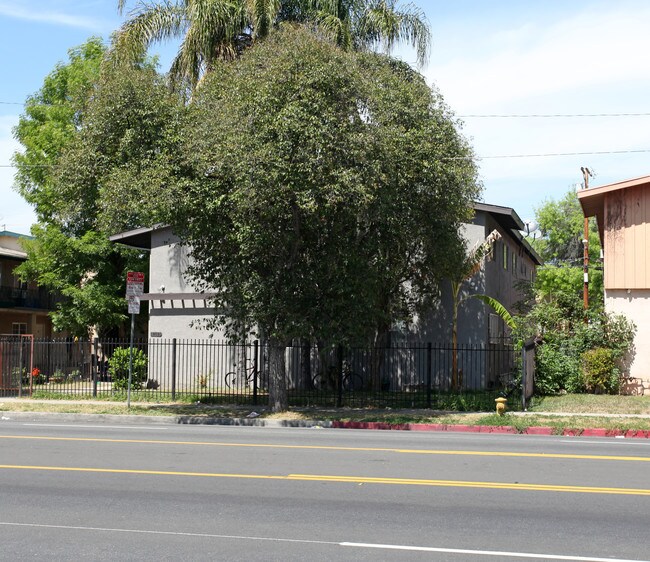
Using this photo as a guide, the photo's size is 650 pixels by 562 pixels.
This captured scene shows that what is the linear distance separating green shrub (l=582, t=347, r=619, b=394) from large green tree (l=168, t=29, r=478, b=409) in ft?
17.4

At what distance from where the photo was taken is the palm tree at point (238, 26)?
29.9 meters

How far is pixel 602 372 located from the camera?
23.6 metres

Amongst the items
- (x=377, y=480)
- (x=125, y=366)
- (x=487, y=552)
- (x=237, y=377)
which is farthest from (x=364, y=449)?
(x=125, y=366)

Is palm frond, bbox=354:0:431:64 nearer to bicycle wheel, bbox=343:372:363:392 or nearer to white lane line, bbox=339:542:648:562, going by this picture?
bicycle wheel, bbox=343:372:363:392

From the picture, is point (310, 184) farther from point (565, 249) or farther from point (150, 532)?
point (565, 249)

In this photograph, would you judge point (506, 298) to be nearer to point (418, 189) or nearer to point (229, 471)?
point (418, 189)

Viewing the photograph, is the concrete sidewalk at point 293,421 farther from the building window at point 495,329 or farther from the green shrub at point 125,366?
the building window at point 495,329

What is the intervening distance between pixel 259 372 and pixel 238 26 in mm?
12811

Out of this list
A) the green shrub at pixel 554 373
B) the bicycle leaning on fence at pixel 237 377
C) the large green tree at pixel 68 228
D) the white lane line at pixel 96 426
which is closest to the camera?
the white lane line at pixel 96 426

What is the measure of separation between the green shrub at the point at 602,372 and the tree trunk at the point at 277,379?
28.0 feet

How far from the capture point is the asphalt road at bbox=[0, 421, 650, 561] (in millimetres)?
7336

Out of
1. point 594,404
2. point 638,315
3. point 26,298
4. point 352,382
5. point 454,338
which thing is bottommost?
point 594,404

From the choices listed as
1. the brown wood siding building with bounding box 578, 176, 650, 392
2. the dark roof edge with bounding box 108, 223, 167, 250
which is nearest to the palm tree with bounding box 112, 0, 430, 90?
the dark roof edge with bounding box 108, 223, 167, 250

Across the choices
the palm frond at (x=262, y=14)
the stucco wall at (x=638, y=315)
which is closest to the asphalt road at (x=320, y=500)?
the stucco wall at (x=638, y=315)
